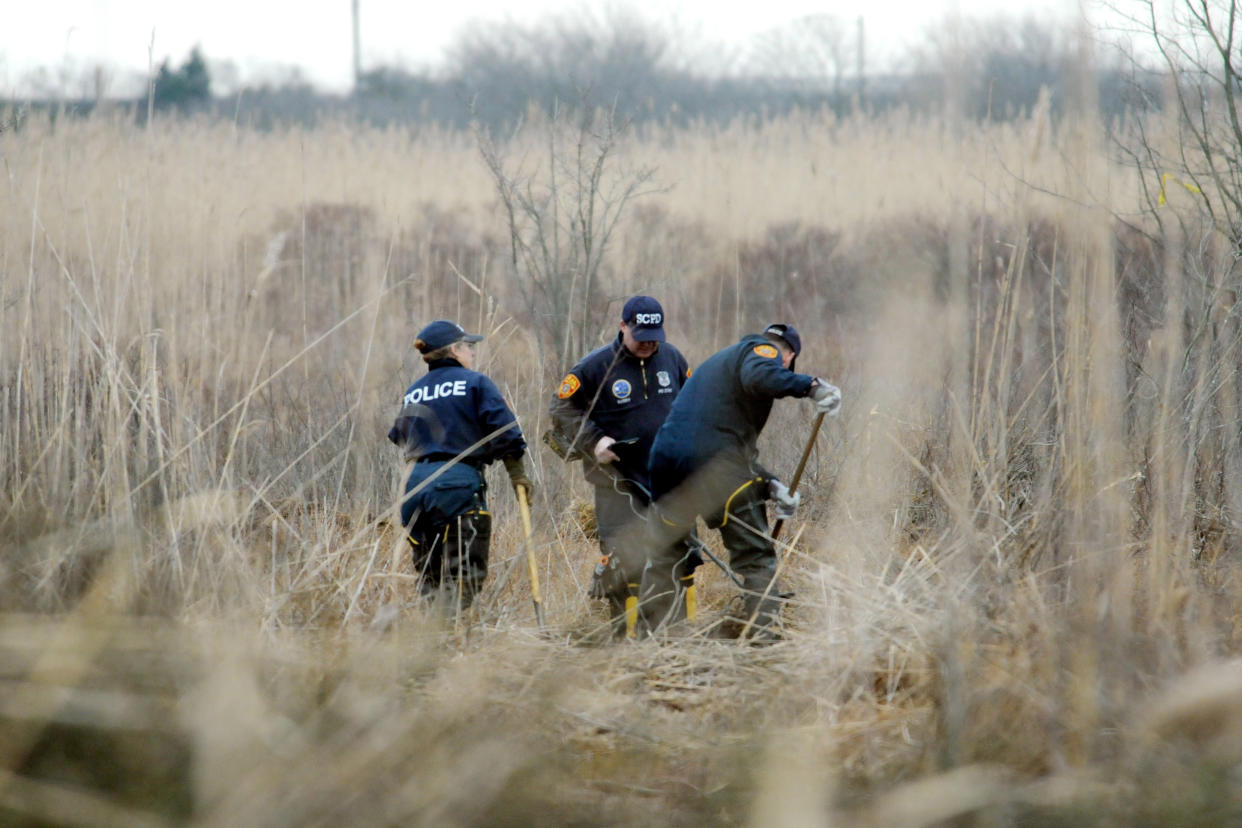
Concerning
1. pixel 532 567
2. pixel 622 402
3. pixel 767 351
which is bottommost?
pixel 532 567

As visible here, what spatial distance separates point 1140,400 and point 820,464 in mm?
2314

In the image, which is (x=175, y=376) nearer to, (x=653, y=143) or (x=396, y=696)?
(x=396, y=696)

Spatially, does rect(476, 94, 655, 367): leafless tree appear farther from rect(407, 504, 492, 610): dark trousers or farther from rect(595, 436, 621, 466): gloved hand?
rect(407, 504, 492, 610): dark trousers

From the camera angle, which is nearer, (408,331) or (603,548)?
(603,548)

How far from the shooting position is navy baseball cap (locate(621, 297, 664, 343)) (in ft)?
20.1

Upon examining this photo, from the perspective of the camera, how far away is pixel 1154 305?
24.0ft

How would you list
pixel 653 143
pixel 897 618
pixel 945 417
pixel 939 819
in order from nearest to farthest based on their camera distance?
pixel 939 819 < pixel 897 618 < pixel 945 417 < pixel 653 143

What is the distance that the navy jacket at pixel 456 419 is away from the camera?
562 cm

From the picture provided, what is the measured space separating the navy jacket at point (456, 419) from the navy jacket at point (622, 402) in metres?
0.61

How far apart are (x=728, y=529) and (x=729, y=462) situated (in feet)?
1.05

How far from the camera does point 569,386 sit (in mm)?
6309

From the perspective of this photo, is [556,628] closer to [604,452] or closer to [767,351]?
[604,452]

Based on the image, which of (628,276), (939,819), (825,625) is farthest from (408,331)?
(939,819)

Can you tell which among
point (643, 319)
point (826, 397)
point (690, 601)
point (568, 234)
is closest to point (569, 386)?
point (643, 319)
